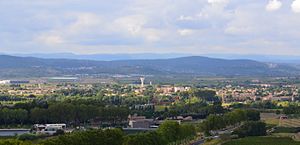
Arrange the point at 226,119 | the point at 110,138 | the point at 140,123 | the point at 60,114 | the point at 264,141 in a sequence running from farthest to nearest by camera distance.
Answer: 1. the point at 60,114
2. the point at 140,123
3. the point at 226,119
4. the point at 264,141
5. the point at 110,138

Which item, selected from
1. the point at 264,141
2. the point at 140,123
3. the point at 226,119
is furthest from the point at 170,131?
the point at 140,123

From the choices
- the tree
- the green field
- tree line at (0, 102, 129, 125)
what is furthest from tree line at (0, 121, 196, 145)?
tree line at (0, 102, 129, 125)

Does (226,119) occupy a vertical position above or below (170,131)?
below

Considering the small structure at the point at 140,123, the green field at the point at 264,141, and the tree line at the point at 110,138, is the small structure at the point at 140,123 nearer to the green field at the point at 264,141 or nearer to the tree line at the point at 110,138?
the green field at the point at 264,141

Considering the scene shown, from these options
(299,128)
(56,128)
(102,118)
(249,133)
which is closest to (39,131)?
(56,128)

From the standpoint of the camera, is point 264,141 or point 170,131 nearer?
point 170,131

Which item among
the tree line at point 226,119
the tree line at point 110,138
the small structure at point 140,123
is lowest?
the small structure at point 140,123

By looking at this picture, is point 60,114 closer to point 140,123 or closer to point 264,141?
point 140,123

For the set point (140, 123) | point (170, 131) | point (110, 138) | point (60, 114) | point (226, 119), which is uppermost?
point (110, 138)

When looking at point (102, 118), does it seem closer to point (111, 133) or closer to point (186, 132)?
point (186, 132)

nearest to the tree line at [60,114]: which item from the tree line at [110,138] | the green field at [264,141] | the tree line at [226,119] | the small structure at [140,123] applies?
the small structure at [140,123]

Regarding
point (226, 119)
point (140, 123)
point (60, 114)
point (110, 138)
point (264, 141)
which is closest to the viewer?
point (110, 138)

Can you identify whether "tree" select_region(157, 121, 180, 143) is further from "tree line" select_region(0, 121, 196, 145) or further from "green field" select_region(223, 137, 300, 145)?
"green field" select_region(223, 137, 300, 145)
